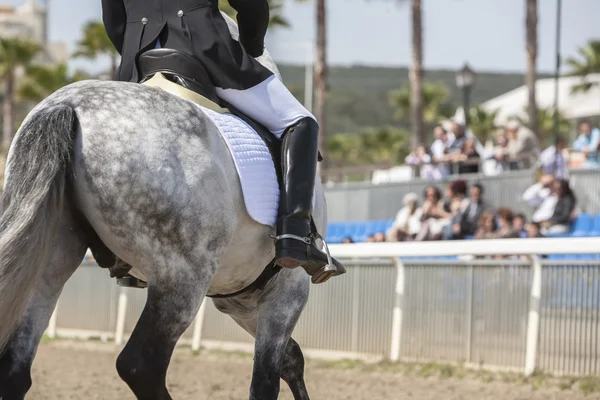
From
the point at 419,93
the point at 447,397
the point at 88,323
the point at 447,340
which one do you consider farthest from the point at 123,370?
the point at 419,93

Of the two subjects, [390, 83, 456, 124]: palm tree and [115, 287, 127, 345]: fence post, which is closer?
[115, 287, 127, 345]: fence post

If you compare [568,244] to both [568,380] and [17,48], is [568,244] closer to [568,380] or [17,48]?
[568,380]

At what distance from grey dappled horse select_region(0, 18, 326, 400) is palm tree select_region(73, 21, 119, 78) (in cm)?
4093

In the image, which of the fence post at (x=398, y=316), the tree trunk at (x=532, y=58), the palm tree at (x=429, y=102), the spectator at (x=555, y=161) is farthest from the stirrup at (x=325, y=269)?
the palm tree at (x=429, y=102)

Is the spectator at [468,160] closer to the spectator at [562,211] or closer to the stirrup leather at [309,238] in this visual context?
the spectator at [562,211]

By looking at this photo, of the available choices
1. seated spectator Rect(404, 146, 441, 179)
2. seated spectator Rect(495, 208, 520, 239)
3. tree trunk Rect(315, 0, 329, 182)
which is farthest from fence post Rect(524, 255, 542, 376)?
tree trunk Rect(315, 0, 329, 182)

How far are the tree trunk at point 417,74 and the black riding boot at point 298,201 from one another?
75.5ft

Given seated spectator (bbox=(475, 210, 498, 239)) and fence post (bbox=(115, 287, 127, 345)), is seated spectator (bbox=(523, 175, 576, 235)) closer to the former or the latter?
seated spectator (bbox=(475, 210, 498, 239))

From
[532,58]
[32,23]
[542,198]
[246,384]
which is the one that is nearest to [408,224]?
[542,198]

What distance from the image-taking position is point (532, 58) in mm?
28562

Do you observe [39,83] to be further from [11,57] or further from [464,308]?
[464,308]

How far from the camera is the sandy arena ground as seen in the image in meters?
8.99

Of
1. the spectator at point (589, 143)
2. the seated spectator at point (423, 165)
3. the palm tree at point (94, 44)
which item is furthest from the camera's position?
the palm tree at point (94, 44)

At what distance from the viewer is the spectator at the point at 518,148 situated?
57.6 ft
